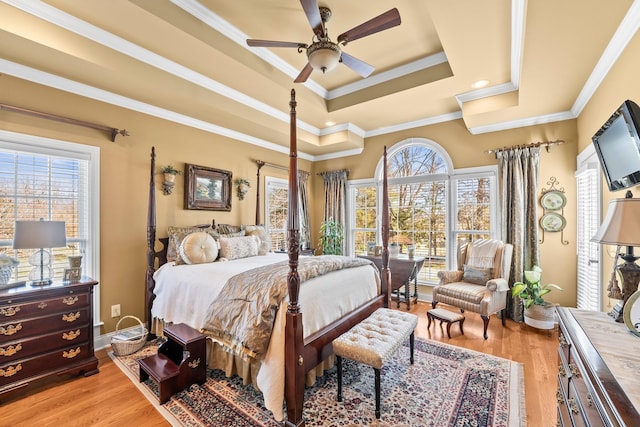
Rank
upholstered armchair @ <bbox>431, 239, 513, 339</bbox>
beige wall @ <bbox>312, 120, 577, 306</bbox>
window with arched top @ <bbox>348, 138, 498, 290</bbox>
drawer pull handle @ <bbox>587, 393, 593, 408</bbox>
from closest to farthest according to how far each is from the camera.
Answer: drawer pull handle @ <bbox>587, 393, 593, 408</bbox>
upholstered armchair @ <bbox>431, 239, 513, 339</bbox>
beige wall @ <bbox>312, 120, 577, 306</bbox>
window with arched top @ <bbox>348, 138, 498, 290</bbox>

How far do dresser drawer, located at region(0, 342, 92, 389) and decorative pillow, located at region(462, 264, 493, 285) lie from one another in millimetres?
4144

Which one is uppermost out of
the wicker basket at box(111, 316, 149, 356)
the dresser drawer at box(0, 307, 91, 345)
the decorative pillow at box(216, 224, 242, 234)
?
the decorative pillow at box(216, 224, 242, 234)

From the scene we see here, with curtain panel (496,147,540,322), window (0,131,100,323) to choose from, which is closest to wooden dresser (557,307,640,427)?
curtain panel (496,147,540,322)

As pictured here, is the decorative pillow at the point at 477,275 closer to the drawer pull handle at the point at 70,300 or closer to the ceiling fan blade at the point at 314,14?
the ceiling fan blade at the point at 314,14

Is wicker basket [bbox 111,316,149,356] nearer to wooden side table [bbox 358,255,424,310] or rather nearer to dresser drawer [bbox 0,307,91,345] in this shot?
dresser drawer [bbox 0,307,91,345]

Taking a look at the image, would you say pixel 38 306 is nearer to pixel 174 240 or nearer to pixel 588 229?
pixel 174 240

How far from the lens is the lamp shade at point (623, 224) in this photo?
134 cm

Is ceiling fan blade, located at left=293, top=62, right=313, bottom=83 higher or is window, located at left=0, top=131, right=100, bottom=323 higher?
ceiling fan blade, located at left=293, top=62, right=313, bottom=83

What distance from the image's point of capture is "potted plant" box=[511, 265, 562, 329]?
334cm

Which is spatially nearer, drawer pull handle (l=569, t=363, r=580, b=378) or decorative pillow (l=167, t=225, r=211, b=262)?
drawer pull handle (l=569, t=363, r=580, b=378)

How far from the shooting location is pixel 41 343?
221 centimetres

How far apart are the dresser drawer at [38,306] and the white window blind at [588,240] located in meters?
4.64

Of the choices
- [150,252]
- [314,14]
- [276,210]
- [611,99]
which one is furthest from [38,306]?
[611,99]

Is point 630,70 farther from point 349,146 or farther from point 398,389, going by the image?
point 349,146
